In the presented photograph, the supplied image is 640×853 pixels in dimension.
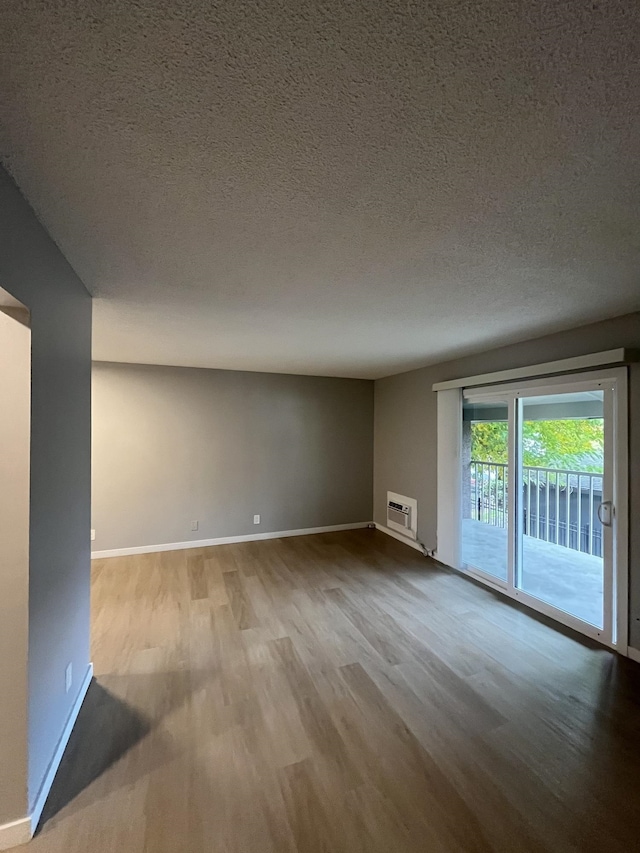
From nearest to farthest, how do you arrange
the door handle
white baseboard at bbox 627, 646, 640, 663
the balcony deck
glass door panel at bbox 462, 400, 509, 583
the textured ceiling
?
the textured ceiling, white baseboard at bbox 627, 646, 640, 663, the door handle, the balcony deck, glass door panel at bbox 462, 400, 509, 583

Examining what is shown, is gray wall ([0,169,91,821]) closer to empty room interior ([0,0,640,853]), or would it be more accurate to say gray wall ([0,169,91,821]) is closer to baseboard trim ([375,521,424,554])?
empty room interior ([0,0,640,853])

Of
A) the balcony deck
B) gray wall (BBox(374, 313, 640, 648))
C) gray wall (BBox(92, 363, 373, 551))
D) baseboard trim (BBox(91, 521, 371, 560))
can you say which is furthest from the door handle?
baseboard trim (BBox(91, 521, 371, 560))

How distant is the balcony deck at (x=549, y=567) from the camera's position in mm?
2893

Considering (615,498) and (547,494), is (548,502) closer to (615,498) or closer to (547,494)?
(547,494)

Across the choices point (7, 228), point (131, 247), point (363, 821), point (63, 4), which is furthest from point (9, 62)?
point (363, 821)

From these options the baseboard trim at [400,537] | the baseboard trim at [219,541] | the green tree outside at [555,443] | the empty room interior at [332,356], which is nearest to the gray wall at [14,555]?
the empty room interior at [332,356]

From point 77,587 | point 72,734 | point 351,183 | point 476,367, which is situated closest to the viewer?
point 351,183

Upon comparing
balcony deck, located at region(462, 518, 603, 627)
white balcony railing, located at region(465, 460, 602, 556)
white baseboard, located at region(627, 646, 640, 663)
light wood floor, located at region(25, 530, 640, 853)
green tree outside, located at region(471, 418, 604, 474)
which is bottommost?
light wood floor, located at region(25, 530, 640, 853)

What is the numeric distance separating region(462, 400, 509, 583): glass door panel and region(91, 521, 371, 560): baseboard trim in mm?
1915

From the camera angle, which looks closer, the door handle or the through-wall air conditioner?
the door handle

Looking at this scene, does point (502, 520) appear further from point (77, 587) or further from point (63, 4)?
point (63, 4)

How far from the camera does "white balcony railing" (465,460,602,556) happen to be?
290cm

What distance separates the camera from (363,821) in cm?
133

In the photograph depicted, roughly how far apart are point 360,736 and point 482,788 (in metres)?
0.56
